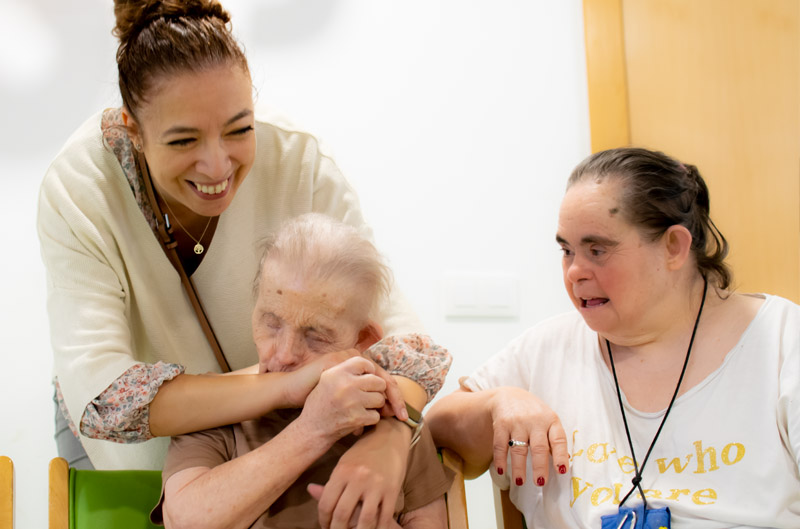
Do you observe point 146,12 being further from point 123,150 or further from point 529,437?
point 529,437

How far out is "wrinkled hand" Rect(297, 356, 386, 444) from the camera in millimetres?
1226

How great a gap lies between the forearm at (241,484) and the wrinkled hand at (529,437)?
0.35 metres

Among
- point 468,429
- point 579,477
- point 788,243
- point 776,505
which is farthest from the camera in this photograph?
point 788,243

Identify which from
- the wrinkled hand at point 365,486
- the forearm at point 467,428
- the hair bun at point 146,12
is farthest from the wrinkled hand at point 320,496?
the hair bun at point 146,12

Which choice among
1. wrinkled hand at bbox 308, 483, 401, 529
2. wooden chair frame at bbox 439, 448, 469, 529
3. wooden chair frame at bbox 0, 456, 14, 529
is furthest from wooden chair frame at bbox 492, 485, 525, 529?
wooden chair frame at bbox 0, 456, 14, 529

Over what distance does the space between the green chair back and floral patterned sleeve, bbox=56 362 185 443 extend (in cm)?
15

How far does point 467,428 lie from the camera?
1.56 metres

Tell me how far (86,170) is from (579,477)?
1.09 meters

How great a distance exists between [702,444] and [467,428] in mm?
433

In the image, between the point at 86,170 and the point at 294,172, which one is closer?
the point at 86,170

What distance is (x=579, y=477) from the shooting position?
146 cm

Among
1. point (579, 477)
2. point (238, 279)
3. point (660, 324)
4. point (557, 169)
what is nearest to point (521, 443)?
point (579, 477)

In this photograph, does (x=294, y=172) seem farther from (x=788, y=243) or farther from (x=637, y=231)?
(x=788, y=243)

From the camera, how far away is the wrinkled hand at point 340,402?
123 centimetres
